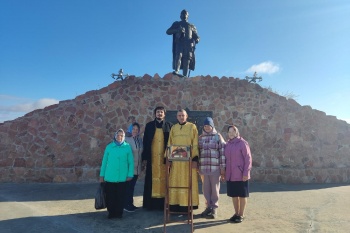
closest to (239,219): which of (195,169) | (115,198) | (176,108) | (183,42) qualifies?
(195,169)


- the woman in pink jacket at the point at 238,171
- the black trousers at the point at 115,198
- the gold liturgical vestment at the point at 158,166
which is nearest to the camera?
the woman in pink jacket at the point at 238,171

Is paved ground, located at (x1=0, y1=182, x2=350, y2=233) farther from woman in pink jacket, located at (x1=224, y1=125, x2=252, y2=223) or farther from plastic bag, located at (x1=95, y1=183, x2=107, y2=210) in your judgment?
woman in pink jacket, located at (x1=224, y1=125, x2=252, y2=223)

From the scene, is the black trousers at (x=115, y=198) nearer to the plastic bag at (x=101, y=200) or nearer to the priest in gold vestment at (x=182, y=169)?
the plastic bag at (x=101, y=200)

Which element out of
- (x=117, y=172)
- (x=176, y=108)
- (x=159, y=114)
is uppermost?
(x=176, y=108)

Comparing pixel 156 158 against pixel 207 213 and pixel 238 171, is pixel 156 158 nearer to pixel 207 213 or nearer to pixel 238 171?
pixel 207 213

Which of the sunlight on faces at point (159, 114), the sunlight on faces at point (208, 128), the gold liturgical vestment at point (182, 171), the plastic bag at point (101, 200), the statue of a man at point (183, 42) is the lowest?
the plastic bag at point (101, 200)

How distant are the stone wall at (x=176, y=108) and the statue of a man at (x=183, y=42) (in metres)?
0.62

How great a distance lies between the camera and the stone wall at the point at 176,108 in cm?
753

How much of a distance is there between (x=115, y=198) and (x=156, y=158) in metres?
0.93

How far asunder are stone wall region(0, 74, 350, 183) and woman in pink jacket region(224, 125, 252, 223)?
13.2 feet

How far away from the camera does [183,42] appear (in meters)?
8.79

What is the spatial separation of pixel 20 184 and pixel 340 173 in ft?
29.5

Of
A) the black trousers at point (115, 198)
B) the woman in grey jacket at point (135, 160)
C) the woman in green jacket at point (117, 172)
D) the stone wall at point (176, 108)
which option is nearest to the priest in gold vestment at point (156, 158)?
the woman in grey jacket at point (135, 160)

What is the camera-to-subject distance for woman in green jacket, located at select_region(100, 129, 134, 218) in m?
4.32
